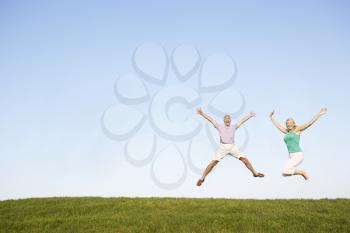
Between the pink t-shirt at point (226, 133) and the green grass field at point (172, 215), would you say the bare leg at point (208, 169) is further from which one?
the green grass field at point (172, 215)

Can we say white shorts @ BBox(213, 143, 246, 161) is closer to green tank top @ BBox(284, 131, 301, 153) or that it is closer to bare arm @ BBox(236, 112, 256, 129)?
bare arm @ BBox(236, 112, 256, 129)

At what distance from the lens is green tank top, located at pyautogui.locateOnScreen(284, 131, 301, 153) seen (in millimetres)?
15672

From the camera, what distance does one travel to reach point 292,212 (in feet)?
53.1

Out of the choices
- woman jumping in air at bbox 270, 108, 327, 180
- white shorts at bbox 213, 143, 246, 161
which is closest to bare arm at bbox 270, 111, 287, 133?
woman jumping in air at bbox 270, 108, 327, 180

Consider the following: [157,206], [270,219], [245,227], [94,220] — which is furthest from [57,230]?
[270,219]

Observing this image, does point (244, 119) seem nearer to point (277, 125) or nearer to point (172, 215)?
point (277, 125)

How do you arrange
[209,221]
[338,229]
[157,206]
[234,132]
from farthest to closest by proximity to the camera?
1. [157,206]
2. [234,132]
3. [209,221]
4. [338,229]

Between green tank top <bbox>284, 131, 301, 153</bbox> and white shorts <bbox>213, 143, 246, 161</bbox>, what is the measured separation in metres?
1.77

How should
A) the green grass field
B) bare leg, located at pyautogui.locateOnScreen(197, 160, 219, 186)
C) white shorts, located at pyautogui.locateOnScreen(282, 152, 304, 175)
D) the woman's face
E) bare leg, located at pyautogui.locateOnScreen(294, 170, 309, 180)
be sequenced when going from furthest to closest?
bare leg, located at pyautogui.locateOnScreen(197, 160, 219, 186) → the woman's face → bare leg, located at pyautogui.locateOnScreen(294, 170, 309, 180) → white shorts, located at pyautogui.locateOnScreen(282, 152, 304, 175) → the green grass field

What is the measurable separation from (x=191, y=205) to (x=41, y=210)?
19.7 ft

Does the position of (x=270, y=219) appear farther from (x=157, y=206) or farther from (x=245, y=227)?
(x=157, y=206)

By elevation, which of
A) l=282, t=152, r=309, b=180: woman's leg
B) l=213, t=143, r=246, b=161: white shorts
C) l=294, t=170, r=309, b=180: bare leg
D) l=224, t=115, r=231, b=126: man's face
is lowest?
l=294, t=170, r=309, b=180: bare leg

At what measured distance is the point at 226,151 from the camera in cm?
1603

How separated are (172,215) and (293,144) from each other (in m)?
4.99
